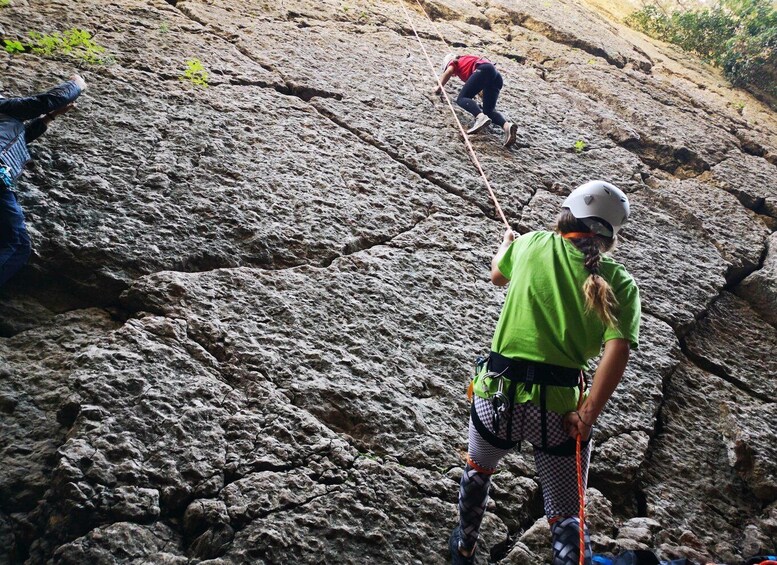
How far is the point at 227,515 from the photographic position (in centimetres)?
215

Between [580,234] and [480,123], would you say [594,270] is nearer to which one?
[580,234]

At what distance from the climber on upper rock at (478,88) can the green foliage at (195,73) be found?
2.32 m

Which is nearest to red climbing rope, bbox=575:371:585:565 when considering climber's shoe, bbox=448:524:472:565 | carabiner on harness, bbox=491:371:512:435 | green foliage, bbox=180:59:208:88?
carabiner on harness, bbox=491:371:512:435

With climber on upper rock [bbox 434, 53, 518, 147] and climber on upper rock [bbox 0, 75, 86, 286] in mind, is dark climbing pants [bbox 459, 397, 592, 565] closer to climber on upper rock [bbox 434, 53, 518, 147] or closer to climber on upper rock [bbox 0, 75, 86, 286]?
climber on upper rock [bbox 0, 75, 86, 286]

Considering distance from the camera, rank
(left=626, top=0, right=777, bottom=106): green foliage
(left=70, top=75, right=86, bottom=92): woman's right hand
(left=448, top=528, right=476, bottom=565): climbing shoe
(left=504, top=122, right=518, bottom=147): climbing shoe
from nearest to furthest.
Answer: (left=448, top=528, right=476, bottom=565): climbing shoe → (left=70, top=75, right=86, bottom=92): woman's right hand → (left=504, top=122, right=518, bottom=147): climbing shoe → (left=626, top=0, right=777, bottom=106): green foliage

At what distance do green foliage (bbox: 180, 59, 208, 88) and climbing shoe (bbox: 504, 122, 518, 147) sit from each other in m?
2.71

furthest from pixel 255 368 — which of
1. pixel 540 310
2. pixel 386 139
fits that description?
pixel 386 139

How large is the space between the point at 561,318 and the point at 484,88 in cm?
410

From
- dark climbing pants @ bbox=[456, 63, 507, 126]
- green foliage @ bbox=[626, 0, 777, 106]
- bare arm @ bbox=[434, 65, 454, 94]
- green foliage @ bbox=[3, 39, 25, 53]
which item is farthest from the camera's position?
green foliage @ bbox=[626, 0, 777, 106]

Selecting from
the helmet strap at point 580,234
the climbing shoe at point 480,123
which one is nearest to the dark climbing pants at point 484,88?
the climbing shoe at point 480,123

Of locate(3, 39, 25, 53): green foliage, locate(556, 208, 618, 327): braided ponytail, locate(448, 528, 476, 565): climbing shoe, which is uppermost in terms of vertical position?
locate(556, 208, 618, 327): braided ponytail

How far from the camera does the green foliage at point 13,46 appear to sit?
389 centimetres

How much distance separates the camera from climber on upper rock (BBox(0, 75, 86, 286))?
2637 millimetres

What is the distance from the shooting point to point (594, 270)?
1.92 metres
